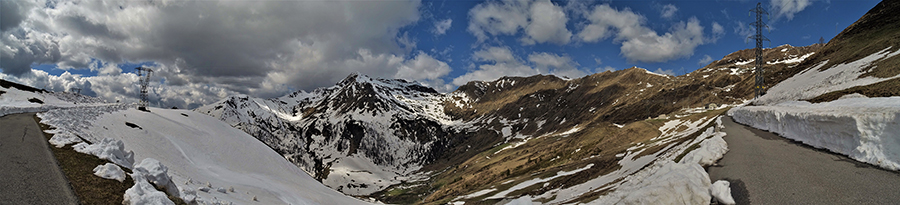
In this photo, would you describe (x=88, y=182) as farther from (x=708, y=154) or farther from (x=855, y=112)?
(x=855, y=112)

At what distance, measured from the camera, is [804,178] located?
12023mm

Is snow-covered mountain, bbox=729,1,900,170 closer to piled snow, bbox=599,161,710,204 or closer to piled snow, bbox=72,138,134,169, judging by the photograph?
piled snow, bbox=599,161,710,204

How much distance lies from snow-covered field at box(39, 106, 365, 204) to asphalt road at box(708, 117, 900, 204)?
18.7 metres

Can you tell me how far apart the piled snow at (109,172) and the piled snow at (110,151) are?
7.21 feet

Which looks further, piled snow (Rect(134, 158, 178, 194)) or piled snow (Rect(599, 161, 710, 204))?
piled snow (Rect(134, 158, 178, 194))

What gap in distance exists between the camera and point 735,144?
861 inches

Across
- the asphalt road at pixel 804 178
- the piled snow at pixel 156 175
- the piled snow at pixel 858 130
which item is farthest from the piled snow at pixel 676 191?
the piled snow at pixel 156 175

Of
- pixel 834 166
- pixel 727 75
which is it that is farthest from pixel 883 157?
pixel 727 75

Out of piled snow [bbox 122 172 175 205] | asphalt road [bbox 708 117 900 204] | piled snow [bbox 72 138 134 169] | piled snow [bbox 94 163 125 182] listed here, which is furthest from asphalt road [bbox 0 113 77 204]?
asphalt road [bbox 708 117 900 204]

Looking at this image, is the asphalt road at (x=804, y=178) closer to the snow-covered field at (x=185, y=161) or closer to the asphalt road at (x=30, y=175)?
the snow-covered field at (x=185, y=161)

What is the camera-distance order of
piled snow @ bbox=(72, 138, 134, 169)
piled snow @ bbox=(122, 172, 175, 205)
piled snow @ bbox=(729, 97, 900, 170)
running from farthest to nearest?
piled snow @ bbox=(72, 138, 134, 169) → piled snow @ bbox=(729, 97, 900, 170) → piled snow @ bbox=(122, 172, 175, 205)

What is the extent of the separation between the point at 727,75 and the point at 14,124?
20122 centimetres

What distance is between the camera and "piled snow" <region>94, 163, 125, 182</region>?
11023 mm

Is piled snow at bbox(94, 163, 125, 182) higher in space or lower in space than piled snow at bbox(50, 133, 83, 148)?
lower
